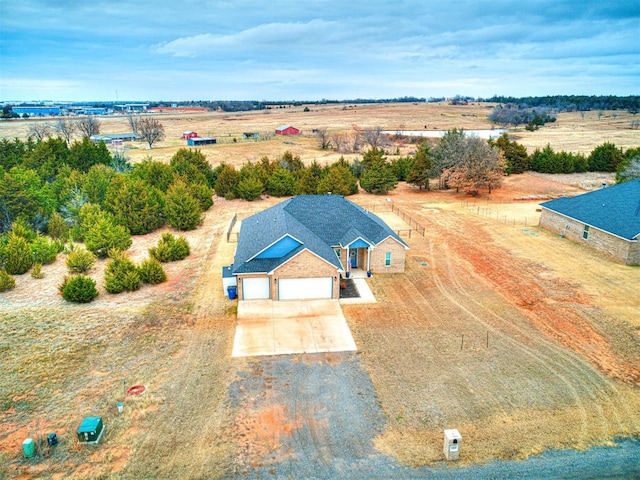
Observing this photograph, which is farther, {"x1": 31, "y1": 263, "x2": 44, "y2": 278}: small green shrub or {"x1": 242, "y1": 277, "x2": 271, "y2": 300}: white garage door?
{"x1": 31, "y1": 263, "x2": 44, "y2": 278}: small green shrub

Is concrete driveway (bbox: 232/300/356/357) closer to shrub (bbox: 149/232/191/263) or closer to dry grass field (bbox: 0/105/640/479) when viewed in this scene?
dry grass field (bbox: 0/105/640/479)

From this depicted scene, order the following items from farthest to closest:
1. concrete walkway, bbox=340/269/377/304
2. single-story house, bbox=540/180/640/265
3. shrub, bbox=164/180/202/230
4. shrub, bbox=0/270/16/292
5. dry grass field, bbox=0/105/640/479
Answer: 1. shrub, bbox=164/180/202/230
2. single-story house, bbox=540/180/640/265
3. shrub, bbox=0/270/16/292
4. concrete walkway, bbox=340/269/377/304
5. dry grass field, bbox=0/105/640/479

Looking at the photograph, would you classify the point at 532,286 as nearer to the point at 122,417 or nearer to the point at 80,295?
the point at 122,417

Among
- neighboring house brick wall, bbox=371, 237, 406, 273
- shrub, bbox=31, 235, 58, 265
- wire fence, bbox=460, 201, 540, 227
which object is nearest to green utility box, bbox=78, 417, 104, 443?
neighboring house brick wall, bbox=371, 237, 406, 273

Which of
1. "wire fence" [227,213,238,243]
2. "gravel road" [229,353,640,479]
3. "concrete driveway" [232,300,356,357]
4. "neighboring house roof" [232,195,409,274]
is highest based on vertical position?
"neighboring house roof" [232,195,409,274]

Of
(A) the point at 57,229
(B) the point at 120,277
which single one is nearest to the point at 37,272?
(B) the point at 120,277

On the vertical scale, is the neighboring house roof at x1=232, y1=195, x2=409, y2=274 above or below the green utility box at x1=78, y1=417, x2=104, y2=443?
above

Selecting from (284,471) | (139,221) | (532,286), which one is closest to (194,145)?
(139,221)

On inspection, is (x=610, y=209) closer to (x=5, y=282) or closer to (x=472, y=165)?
(x=472, y=165)
